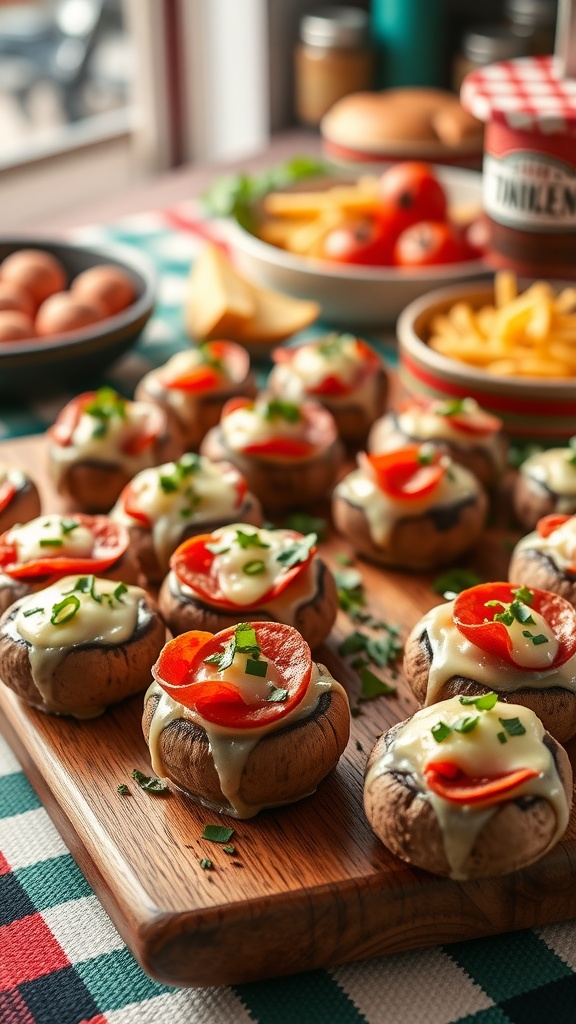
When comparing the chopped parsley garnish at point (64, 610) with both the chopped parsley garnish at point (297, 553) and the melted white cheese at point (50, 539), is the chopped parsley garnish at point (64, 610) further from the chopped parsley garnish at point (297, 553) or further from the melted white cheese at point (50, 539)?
the chopped parsley garnish at point (297, 553)

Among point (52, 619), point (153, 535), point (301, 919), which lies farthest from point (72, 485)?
point (301, 919)

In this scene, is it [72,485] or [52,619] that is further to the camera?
[72,485]

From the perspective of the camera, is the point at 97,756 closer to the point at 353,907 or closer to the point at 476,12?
the point at 353,907

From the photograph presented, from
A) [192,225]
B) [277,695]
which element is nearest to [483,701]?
[277,695]

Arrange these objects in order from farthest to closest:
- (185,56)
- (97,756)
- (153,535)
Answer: (185,56) → (153,535) → (97,756)

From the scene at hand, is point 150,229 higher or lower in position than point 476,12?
lower

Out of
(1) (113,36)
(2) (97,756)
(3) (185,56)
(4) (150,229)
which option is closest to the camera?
(2) (97,756)

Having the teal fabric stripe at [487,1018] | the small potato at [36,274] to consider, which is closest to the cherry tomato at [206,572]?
the teal fabric stripe at [487,1018]
